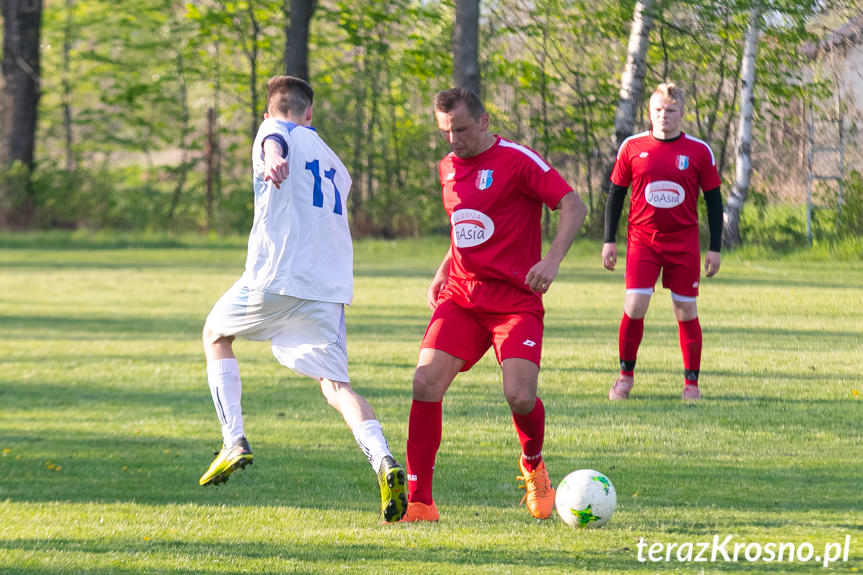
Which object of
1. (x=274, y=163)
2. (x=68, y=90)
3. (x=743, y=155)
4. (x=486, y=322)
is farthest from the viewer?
(x=68, y=90)

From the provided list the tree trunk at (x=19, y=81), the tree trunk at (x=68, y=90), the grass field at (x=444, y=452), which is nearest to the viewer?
the grass field at (x=444, y=452)

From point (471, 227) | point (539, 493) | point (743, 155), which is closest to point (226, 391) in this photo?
point (471, 227)

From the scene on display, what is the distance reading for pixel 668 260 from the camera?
814cm

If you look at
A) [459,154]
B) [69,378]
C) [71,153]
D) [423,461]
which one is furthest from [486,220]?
[71,153]

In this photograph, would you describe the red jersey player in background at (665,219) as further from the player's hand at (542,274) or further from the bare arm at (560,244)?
the player's hand at (542,274)

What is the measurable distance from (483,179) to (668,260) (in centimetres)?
325

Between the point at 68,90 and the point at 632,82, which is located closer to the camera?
the point at 632,82

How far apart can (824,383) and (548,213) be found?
13.8 meters

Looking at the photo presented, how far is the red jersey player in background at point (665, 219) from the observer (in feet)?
26.2

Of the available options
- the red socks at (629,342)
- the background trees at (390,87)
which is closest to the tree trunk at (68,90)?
the background trees at (390,87)

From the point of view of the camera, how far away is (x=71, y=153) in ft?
149

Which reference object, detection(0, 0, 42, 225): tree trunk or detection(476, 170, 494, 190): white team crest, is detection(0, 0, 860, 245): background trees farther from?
detection(476, 170, 494, 190): white team crest

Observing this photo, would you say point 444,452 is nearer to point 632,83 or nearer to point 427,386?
point 427,386

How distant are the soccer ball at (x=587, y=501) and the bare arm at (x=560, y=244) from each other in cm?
86
